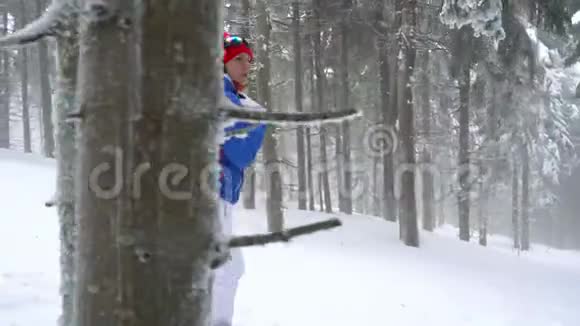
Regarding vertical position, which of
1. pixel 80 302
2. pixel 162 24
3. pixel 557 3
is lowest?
pixel 80 302

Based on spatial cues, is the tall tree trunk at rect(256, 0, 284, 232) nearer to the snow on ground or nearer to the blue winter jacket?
the snow on ground

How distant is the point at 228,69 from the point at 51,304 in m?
3.40

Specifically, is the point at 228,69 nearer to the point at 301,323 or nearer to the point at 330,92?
the point at 301,323

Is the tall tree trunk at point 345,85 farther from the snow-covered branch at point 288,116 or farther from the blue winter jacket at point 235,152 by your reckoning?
the snow-covered branch at point 288,116

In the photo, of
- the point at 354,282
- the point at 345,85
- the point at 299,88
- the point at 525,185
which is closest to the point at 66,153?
the point at 354,282

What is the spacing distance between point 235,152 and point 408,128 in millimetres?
9735

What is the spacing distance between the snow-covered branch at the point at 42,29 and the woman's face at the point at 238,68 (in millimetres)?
1597

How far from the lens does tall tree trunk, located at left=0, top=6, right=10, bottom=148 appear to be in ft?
83.4

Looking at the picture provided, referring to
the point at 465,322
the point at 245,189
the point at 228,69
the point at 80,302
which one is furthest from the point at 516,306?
the point at 245,189

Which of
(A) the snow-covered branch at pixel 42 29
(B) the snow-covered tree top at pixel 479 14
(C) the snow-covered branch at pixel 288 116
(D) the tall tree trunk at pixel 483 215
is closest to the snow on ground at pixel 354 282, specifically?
(A) the snow-covered branch at pixel 42 29

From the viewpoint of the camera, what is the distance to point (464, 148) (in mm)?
17734

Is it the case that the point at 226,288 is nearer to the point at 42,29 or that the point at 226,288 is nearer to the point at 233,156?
the point at 233,156

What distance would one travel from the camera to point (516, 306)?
302 inches

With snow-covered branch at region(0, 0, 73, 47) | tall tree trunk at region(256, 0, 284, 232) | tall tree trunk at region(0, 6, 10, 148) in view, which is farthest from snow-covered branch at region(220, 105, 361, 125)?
tall tree trunk at region(0, 6, 10, 148)
